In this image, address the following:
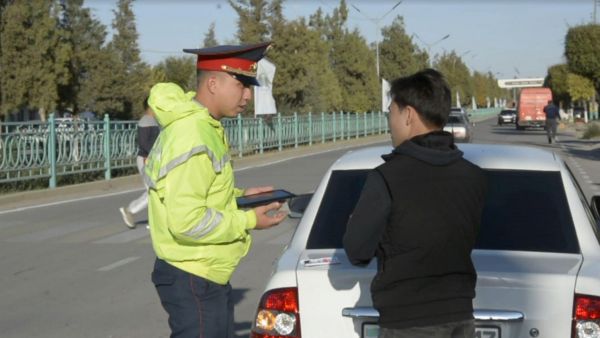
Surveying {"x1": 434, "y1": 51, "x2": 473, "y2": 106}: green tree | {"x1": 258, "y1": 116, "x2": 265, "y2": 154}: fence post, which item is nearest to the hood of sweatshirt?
{"x1": 258, "y1": 116, "x2": 265, "y2": 154}: fence post

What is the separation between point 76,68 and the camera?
167ft

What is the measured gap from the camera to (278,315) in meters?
4.31

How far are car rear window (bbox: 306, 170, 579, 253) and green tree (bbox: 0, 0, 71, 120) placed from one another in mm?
35094

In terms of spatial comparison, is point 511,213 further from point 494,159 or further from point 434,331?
point 434,331

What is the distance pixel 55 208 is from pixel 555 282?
1452cm

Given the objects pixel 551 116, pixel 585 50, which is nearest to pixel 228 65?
pixel 551 116

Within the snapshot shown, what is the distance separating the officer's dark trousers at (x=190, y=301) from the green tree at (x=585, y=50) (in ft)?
180

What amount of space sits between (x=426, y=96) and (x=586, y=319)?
4.00 feet

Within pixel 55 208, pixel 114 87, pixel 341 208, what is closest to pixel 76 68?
pixel 114 87

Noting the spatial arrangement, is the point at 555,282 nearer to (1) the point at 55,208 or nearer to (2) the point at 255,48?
(2) the point at 255,48

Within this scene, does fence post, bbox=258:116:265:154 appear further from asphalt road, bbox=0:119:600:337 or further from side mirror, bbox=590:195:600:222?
side mirror, bbox=590:195:600:222

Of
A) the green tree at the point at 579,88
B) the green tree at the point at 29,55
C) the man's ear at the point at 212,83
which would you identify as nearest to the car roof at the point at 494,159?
the man's ear at the point at 212,83

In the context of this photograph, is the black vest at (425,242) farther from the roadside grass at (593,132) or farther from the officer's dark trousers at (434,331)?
the roadside grass at (593,132)

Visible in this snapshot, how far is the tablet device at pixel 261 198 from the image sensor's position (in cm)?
409
